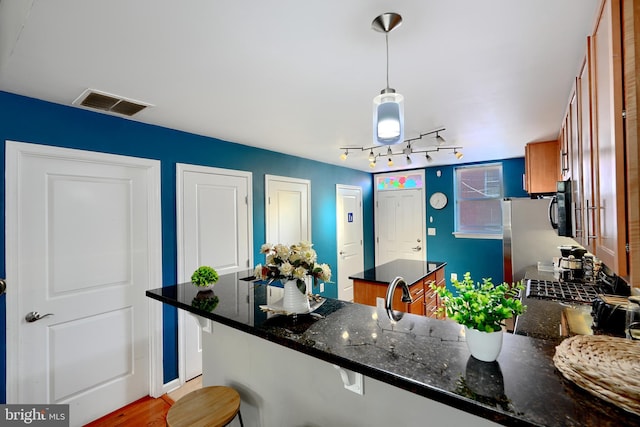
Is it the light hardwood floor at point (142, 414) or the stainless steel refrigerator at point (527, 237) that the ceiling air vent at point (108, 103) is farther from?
the stainless steel refrigerator at point (527, 237)

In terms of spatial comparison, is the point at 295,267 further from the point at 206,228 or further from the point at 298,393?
the point at 206,228

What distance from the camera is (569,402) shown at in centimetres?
74

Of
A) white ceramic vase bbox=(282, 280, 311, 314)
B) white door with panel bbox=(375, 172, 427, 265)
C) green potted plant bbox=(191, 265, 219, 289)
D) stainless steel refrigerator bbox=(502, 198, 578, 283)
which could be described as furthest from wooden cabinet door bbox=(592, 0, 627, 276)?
white door with panel bbox=(375, 172, 427, 265)

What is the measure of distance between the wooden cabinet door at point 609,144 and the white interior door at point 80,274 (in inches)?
112

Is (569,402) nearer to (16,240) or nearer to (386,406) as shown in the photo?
(386,406)

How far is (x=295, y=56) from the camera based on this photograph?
1.51 metres

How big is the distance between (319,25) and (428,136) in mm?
2104

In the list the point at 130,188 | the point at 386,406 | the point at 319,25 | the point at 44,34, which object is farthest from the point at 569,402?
the point at 130,188

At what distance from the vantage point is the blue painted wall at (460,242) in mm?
4410

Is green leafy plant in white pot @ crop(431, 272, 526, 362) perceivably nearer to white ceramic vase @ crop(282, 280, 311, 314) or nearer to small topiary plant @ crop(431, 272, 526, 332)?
small topiary plant @ crop(431, 272, 526, 332)

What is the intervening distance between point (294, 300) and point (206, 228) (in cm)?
185

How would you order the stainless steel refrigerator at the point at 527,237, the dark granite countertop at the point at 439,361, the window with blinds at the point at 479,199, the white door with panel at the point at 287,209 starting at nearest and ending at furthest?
the dark granite countertop at the point at 439,361
the stainless steel refrigerator at the point at 527,237
the white door with panel at the point at 287,209
the window with blinds at the point at 479,199

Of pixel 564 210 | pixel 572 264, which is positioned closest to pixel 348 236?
pixel 572 264

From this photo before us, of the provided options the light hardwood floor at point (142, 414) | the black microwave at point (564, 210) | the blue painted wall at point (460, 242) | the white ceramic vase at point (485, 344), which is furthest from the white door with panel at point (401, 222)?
the white ceramic vase at point (485, 344)
